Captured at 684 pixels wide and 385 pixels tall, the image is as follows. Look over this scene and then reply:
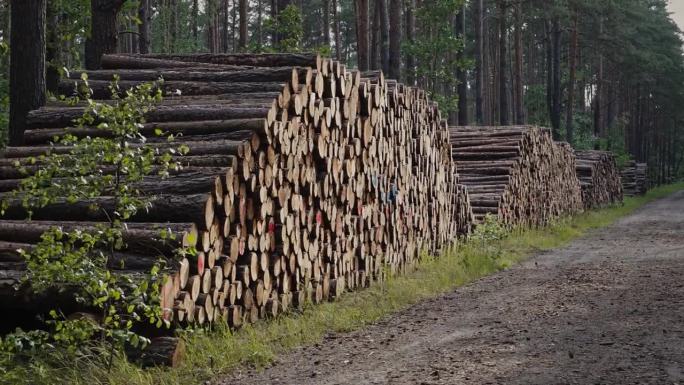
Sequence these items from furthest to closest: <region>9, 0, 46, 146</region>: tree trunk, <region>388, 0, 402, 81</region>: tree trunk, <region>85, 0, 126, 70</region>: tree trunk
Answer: <region>388, 0, 402, 81</region>: tree trunk
<region>85, 0, 126, 70</region>: tree trunk
<region>9, 0, 46, 146</region>: tree trunk

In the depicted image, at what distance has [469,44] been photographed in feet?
195

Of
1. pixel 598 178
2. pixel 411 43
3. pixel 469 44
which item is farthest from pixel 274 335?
pixel 469 44

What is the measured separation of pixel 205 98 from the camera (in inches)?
344

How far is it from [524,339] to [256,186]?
2721 millimetres

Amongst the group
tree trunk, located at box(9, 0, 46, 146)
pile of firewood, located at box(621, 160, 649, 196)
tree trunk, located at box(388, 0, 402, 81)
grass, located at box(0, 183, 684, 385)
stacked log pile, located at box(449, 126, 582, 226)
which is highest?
tree trunk, located at box(388, 0, 402, 81)

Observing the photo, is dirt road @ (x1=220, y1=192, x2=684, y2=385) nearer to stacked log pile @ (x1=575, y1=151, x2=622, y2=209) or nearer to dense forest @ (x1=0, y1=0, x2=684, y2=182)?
dense forest @ (x1=0, y1=0, x2=684, y2=182)

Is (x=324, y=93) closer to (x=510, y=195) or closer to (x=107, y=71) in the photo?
(x=107, y=71)

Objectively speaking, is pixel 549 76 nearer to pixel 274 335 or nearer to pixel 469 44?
pixel 469 44

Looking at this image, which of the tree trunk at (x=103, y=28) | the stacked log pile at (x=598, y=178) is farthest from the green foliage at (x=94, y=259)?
the stacked log pile at (x=598, y=178)

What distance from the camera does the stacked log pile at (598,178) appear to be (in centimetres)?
3119

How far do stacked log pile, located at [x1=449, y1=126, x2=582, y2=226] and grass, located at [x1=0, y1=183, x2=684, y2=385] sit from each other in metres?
4.40

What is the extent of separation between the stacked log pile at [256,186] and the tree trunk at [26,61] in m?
1.54

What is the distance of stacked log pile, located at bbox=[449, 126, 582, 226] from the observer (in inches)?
703

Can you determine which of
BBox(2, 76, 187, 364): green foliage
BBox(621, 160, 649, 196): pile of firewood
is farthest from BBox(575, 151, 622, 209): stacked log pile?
BBox(2, 76, 187, 364): green foliage
